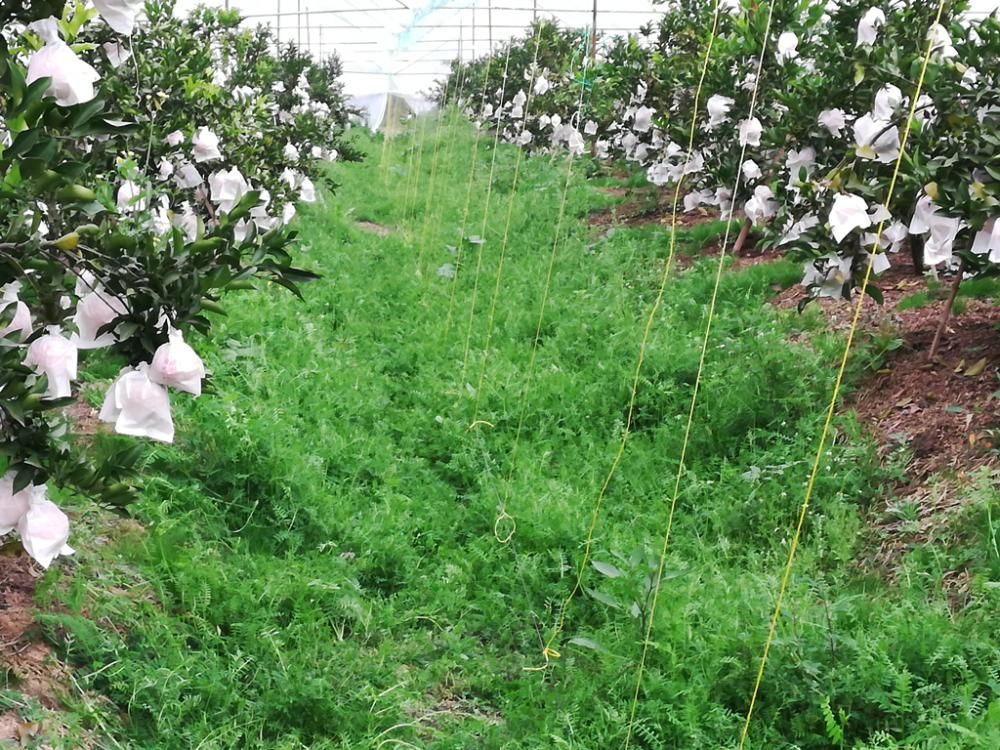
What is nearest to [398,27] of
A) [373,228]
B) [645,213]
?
[373,228]

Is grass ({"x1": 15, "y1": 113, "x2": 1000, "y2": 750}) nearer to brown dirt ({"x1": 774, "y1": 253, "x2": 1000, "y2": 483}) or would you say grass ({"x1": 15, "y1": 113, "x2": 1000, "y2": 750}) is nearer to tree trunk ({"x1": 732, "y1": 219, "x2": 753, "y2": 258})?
brown dirt ({"x1": 774, "y1": 253, "x2": 1000, "y2": 483})

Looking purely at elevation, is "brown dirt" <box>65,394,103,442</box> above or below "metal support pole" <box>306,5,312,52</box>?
below

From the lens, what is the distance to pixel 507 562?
3092 mm

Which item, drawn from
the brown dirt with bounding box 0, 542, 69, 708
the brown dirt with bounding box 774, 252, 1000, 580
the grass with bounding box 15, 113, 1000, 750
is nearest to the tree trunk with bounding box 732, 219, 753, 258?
the grass with bounding box 15, 113, 1000, 750

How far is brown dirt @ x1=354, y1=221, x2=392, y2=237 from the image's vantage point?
29.2ft

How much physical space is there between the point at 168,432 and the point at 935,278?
150 inches

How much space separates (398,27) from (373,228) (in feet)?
44.9

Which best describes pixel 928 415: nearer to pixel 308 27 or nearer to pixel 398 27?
pixel 308 27

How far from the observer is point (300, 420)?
3.84 meters

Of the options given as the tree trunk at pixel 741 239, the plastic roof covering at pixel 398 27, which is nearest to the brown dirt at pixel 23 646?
the tree trunk at pixel 741 239

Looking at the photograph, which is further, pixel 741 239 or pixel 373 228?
pixel 373 228

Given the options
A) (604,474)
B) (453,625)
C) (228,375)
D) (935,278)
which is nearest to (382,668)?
(453,625)

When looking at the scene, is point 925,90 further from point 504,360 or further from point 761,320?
point 504,360

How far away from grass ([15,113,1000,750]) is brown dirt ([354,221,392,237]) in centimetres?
386
